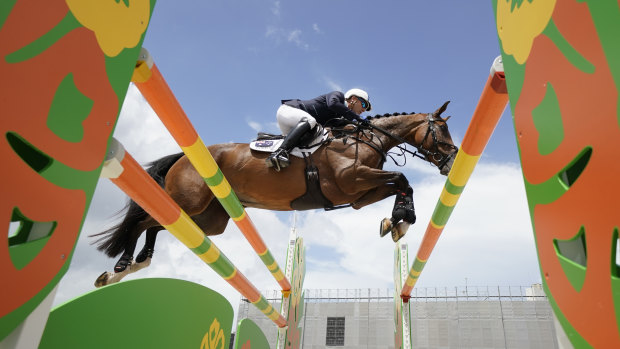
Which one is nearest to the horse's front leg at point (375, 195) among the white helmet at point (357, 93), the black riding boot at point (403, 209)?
the black riding boot at point (403, 209)

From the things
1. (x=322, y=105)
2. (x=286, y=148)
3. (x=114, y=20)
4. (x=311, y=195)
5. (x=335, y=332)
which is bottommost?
(x=114, y=20)

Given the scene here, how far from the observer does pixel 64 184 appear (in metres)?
0.62

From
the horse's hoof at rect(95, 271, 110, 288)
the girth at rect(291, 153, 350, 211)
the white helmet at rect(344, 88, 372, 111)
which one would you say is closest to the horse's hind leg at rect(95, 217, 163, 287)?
the horse's hoof at rect(95, 271, 110, 288)

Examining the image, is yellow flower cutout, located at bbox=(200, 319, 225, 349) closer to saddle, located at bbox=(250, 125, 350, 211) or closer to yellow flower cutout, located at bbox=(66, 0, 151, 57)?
yellow flower cutout, located at bbox=(66, 0, 151, 57)

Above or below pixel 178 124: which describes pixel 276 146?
above

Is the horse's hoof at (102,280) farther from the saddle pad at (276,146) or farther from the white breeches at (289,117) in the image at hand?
the white breeches at (289,117)

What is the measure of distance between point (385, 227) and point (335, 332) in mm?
15410

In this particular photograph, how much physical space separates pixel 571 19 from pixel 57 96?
77 cm

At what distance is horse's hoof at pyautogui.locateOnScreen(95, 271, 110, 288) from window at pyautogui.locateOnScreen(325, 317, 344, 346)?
612 inches

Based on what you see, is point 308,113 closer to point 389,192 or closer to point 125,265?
point 389,192

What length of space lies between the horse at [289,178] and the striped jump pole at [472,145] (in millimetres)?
554

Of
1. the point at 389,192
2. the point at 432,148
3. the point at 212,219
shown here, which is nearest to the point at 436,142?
the point at 432,148

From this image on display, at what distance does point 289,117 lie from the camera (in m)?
3.34

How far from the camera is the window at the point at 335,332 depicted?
16.7m
